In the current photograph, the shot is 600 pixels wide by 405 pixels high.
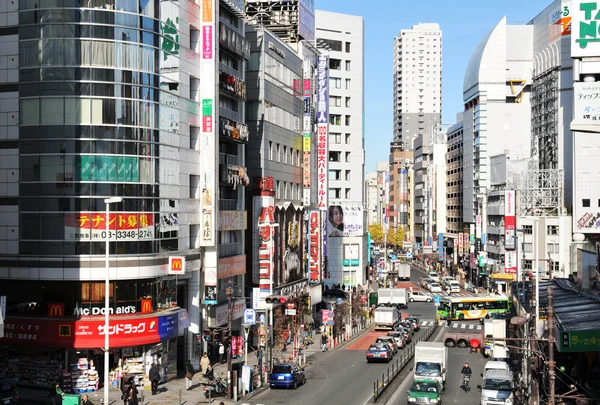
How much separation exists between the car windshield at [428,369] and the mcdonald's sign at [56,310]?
70.7ft

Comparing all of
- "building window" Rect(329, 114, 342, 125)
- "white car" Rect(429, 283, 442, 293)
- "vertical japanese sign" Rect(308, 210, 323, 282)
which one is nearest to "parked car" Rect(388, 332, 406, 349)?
"vertical japanese sign" Rect(308, 210, 323, 282)

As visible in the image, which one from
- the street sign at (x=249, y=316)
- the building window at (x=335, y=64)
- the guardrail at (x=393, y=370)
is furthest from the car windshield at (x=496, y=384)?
the building window at (x=335, y=64)

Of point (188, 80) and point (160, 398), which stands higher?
point (188, 80)

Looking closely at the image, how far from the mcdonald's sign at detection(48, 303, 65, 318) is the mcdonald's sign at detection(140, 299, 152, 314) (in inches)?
182

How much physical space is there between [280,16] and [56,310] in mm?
51286

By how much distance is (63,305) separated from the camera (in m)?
51.7

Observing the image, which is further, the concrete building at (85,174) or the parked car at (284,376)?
the parked car at (284,376)

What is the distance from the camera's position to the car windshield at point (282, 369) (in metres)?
54.4

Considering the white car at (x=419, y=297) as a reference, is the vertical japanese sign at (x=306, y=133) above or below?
above

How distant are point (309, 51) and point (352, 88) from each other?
162ft

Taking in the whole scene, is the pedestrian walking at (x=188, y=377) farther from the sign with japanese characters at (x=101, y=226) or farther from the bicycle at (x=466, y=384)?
the bicycle at (x=466, y=384)

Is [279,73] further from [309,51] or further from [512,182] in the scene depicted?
[512,182]

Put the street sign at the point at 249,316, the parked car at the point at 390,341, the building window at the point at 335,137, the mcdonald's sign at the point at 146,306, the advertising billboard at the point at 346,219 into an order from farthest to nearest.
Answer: the building window at the point at 335,137 → the advertising billboard at the point at 346,219 → the parked car at the point at 390,341 → the street sign at the point at 249,316 → the mcdonald's sign at the point at 146,306

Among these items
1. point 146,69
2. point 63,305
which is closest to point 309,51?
point 146,69
